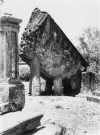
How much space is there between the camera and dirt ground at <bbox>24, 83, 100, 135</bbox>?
8141mm

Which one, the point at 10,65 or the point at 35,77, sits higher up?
the point at 10,65

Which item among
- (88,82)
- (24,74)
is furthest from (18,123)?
(24,74)

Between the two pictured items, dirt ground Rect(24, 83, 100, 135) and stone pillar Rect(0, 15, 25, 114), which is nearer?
stone pillar Rect(0, 15, 25, 114)

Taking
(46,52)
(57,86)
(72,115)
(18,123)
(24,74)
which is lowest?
(72,115)

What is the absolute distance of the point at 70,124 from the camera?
8.47 m

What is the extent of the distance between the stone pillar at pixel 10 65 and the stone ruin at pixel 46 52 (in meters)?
5.29

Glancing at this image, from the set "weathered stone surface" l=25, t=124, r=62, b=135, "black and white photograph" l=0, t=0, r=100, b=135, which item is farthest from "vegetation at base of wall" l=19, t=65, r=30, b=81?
"weathered stone surface" l=25, t=124, r=62, b=135

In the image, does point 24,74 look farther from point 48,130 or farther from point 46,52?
point 48,130

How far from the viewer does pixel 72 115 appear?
9.46 m

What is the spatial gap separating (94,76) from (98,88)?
754 mm

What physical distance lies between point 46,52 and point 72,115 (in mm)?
4980

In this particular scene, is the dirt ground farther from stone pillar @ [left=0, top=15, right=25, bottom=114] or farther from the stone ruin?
the stone ruin

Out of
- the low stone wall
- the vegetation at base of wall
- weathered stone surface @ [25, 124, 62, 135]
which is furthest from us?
the vegetation at base of wall

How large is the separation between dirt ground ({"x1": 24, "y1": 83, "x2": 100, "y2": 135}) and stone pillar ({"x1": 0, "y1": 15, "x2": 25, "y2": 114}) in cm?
113
